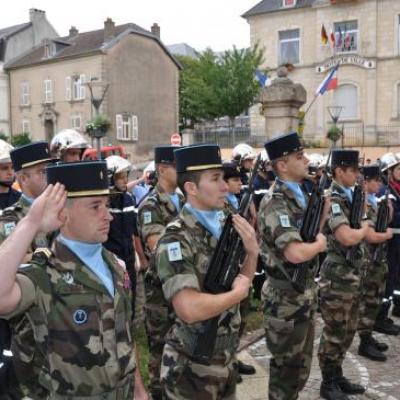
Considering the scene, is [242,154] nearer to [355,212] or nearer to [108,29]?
[355,212]

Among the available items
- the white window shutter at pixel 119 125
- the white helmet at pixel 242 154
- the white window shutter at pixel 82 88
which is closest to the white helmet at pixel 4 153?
Answer: the white helmet at pixel 242 154

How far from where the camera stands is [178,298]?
3.04 metres

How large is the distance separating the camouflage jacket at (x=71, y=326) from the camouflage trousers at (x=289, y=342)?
1900mm

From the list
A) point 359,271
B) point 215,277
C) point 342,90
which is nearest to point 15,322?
point 215,277

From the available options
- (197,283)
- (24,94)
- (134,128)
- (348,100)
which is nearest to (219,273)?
(197,283)

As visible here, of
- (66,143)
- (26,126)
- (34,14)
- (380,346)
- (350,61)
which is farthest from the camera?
(34,14)

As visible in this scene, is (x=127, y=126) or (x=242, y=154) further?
(x=127, y=126)

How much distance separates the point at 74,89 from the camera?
41.4m

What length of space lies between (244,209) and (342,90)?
34.8 m

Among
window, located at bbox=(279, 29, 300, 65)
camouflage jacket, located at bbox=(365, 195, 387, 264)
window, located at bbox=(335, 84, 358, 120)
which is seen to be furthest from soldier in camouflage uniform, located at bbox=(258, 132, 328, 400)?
window, located at bbox=(279, 29, 300, 65)

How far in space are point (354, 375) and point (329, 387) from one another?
77 cm

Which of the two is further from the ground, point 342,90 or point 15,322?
point 342,90

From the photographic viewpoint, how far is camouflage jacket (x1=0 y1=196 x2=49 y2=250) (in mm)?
4145

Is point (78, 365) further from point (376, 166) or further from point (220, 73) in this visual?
point (220, 73)
